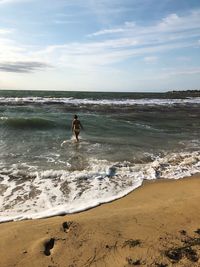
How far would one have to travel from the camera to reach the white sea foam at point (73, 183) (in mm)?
6820

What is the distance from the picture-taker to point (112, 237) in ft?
17.0

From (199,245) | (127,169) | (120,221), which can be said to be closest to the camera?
(199,245)

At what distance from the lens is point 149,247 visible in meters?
4.80

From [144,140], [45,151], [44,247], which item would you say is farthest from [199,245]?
[144,140]

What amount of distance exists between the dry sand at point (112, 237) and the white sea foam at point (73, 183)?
513 mm

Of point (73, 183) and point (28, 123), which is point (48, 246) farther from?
point (28, 123)

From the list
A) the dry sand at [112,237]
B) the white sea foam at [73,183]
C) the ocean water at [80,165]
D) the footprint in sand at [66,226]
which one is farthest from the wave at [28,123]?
A: the footprint in sand at [66,226]

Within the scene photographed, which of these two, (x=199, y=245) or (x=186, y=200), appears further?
(x=186, y=200)

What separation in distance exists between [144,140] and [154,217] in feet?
30.7

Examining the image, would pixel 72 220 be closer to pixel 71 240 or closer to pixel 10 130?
pixel 71 240

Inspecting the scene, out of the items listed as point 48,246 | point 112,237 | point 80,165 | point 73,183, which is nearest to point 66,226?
point 48,246

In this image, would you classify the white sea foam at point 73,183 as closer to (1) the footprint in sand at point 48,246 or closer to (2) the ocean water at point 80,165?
(2) the ocean water at point 80,165

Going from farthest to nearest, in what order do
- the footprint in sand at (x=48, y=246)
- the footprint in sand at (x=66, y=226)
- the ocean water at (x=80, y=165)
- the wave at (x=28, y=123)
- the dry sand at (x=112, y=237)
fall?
the wave at (x=28, y=123) → the ocean water at (x=80, y=165) → the footprint in sand at (x=66, y=226) → the footprint in sand at (x=48, y=246) → the dry sand at (x=112, y=237)

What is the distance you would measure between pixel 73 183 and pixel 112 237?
3.46 m
